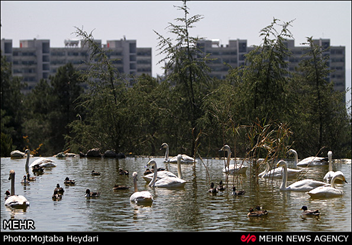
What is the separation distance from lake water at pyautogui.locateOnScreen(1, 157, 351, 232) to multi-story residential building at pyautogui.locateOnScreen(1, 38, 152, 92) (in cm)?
14629

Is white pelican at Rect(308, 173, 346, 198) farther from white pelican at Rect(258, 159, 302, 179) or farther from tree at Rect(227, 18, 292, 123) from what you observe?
tree at Rect(227, 18, 292, 123)

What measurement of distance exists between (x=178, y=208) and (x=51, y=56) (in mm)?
165735

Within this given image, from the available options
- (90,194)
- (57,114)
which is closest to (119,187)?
(90,194)

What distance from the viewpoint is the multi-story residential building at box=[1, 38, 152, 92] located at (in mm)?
171000

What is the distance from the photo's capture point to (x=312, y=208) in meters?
16.1

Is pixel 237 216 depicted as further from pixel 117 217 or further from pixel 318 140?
pixel 318 140

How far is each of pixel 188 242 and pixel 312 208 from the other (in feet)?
17.2

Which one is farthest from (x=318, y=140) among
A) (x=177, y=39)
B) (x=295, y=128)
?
(x=177, y=39)

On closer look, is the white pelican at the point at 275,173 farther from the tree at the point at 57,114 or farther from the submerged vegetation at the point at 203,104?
the tree at the point at 57,114

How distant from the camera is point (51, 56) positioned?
176 m

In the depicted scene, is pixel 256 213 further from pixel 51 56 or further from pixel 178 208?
pixel 51 56

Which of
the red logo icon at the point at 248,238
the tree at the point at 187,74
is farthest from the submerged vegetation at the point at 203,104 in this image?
the red logo icon at the point at 248,238

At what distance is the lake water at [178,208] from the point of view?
45.1ft

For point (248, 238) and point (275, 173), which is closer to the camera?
point (248, 238)
